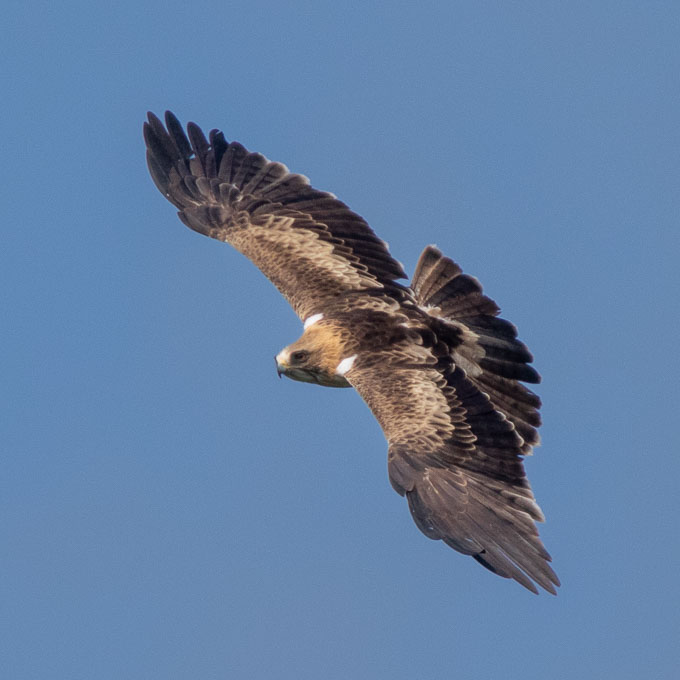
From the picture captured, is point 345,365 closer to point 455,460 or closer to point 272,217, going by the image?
point 455,460

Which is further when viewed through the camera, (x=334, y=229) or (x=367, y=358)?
(x=334, y=229)

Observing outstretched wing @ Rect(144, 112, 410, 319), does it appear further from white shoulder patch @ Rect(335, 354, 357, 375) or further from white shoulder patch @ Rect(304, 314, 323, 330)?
white shoulder patch @ Rect(335, 354, 357, 375)

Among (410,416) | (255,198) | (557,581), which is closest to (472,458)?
(410,416)

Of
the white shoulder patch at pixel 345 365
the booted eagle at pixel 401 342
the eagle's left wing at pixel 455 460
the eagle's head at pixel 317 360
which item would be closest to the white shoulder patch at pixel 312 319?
the booted eagle at pixel 401 342

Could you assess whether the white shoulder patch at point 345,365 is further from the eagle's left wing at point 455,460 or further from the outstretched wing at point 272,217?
the outstretched wing at point 272,217

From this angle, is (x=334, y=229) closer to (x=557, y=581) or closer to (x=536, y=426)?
(x=536, y=426)

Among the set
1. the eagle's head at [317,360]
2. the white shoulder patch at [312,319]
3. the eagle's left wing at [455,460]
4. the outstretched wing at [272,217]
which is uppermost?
the outstretched wing at [272,217]

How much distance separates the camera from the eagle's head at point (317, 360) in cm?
1267

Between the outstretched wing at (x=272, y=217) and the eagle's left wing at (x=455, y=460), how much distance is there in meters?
1.33

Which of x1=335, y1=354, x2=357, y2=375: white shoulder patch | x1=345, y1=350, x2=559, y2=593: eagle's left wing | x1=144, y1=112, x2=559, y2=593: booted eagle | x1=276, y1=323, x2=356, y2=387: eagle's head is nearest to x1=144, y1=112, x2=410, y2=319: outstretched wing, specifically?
x1=144, y1=112, x2=559, y2=593: booted eagle

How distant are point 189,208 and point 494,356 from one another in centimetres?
387

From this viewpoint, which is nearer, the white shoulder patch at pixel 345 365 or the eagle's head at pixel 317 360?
the white shoulder patch at pixel 345 365

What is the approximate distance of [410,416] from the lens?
11820 mm

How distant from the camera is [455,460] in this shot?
11523 millimetres
